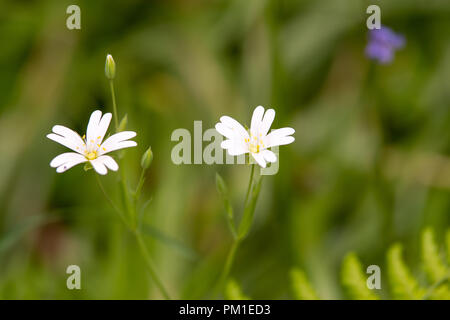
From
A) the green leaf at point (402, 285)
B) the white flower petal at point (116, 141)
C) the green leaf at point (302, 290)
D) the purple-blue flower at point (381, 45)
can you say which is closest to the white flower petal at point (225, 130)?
the white flower petal at point (116, 141)

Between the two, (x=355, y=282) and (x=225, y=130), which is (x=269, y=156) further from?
(x=355, y=282)

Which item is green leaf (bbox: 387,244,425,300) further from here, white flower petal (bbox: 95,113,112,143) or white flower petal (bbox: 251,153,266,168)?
white flower petal (bbox: 95,113,112,143)

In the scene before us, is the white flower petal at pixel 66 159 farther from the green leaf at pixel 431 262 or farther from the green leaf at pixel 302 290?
the green leaf at pixel 431 262

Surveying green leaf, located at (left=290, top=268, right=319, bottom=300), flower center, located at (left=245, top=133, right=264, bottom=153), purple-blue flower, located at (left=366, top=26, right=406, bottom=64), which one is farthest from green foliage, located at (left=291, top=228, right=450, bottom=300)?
purple-blue flower, located at (left=366, top=26, right=406, bottom=64)

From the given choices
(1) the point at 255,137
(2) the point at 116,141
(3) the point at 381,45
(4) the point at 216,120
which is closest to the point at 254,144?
(1) the point at 255,137
